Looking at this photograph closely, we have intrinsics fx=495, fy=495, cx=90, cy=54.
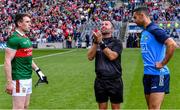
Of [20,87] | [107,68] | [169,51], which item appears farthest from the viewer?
[107,68]

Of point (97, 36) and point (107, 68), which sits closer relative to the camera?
point (97, 36)

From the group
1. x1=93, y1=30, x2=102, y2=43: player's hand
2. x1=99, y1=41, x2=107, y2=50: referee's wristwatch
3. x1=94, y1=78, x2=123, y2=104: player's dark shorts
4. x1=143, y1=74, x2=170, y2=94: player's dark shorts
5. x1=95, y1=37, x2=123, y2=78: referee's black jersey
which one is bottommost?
x1=94, y1=78, x2=123, y2=104: player's dark shorts

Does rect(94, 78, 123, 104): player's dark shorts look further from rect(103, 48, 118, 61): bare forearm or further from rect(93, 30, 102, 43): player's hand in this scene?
rect(93, 30, 102, 43): player's hand

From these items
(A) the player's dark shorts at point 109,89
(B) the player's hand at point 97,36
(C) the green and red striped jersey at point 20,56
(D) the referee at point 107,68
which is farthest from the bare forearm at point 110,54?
(C) the green and red striped jersey at point 20,56

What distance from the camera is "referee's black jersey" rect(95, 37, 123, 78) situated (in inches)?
337

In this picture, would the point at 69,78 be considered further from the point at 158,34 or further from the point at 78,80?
the point at 158,34

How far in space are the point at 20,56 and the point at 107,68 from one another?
1.52 meters

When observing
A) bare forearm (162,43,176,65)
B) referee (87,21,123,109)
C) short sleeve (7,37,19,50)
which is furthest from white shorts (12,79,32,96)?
bare forearm (162,43,176,65)

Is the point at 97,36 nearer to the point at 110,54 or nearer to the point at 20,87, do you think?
the point at 110,54

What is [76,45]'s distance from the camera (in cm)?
5016

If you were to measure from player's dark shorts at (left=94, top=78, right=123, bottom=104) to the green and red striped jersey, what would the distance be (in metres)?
1.26

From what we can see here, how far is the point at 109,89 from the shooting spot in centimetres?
862

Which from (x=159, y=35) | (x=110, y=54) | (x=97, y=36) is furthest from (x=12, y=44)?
(x=159, y=35)

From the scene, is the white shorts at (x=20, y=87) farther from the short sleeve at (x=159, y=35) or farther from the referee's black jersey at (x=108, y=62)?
the short sleeve at (x=159, y=35)
